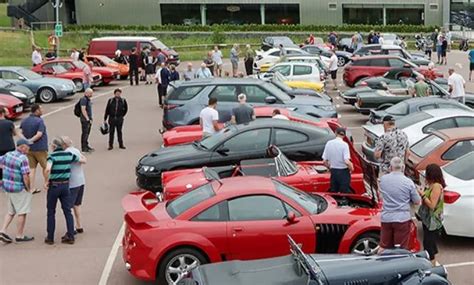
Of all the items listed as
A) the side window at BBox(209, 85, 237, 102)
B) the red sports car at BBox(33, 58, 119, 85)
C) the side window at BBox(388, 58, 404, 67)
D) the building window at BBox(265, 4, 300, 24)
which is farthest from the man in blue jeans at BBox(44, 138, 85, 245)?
the building window at BBox(265, 4, 300, 24)

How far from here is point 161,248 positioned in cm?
901

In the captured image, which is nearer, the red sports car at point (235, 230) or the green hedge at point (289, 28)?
the red sports car at point (235, 230)

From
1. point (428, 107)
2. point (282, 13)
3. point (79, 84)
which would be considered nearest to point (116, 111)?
point (428, 107)

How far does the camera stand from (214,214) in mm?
9305

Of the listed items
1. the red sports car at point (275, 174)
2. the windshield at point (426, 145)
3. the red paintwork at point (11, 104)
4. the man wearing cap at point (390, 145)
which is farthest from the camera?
the red paintwork at point (11, 104)

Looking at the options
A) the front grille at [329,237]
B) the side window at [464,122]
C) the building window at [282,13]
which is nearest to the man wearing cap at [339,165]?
the front grille at [329,237]

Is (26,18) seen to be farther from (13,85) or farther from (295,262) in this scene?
(295,262)

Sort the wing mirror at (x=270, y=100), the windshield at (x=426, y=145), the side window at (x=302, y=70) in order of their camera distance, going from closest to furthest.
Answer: the windshield at (x=426, y=145) < the wing mirror at (x=270, y=100) < the side window at (x=302, y=70)

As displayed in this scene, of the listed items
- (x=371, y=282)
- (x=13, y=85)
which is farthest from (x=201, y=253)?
(x=13, y=85)

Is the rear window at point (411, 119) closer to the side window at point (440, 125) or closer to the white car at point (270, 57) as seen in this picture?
the side window at point (440, 125)

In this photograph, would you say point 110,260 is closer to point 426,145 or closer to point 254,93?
point 426,145

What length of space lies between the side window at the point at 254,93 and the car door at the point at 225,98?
286 mm

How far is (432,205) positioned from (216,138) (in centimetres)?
545

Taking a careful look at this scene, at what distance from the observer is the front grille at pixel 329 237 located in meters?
9.28
